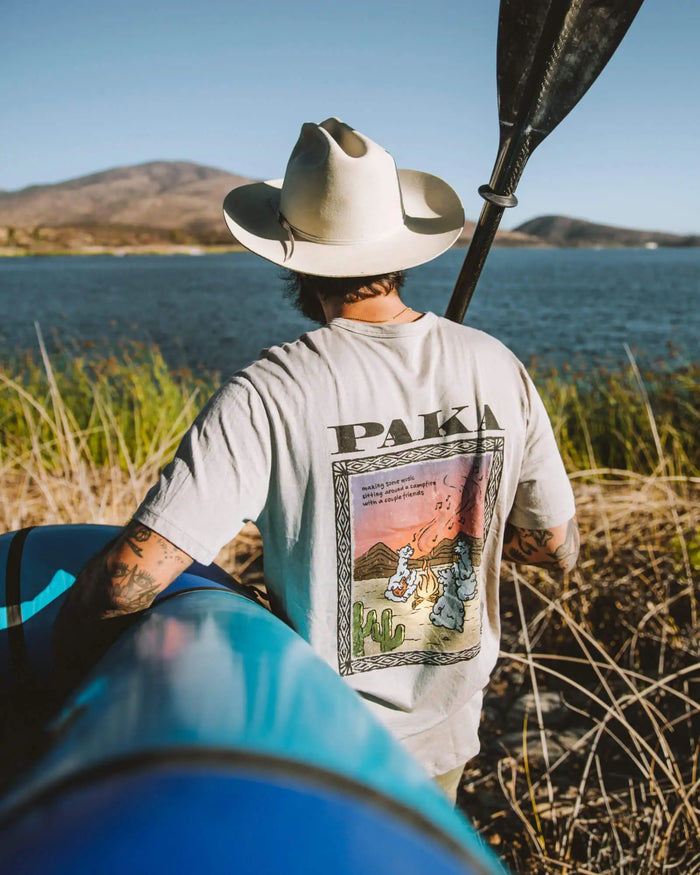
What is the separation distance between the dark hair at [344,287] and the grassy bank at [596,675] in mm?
1188

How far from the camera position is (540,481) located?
153cm

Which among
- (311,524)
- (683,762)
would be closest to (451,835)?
(311,524)

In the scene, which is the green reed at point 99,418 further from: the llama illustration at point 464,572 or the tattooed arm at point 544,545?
the llama illustration at point 464,572

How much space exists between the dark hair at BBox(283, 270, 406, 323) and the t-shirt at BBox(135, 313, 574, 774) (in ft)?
0.48

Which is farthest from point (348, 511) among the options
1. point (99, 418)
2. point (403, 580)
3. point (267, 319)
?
point (267, 319)

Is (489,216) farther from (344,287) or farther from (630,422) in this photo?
(630,422)

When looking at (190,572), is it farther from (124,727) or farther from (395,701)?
(124,727)

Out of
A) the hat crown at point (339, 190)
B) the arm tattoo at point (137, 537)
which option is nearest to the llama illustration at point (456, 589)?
the arm tattoo at point (137, 537)

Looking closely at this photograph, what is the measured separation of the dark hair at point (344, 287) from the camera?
4.65 feet

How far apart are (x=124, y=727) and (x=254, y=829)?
20 cm

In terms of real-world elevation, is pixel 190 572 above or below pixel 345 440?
below

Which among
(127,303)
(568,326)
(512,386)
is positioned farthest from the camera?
(127,303)

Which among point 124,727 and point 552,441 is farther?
point 552,441

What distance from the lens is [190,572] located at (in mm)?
1501
